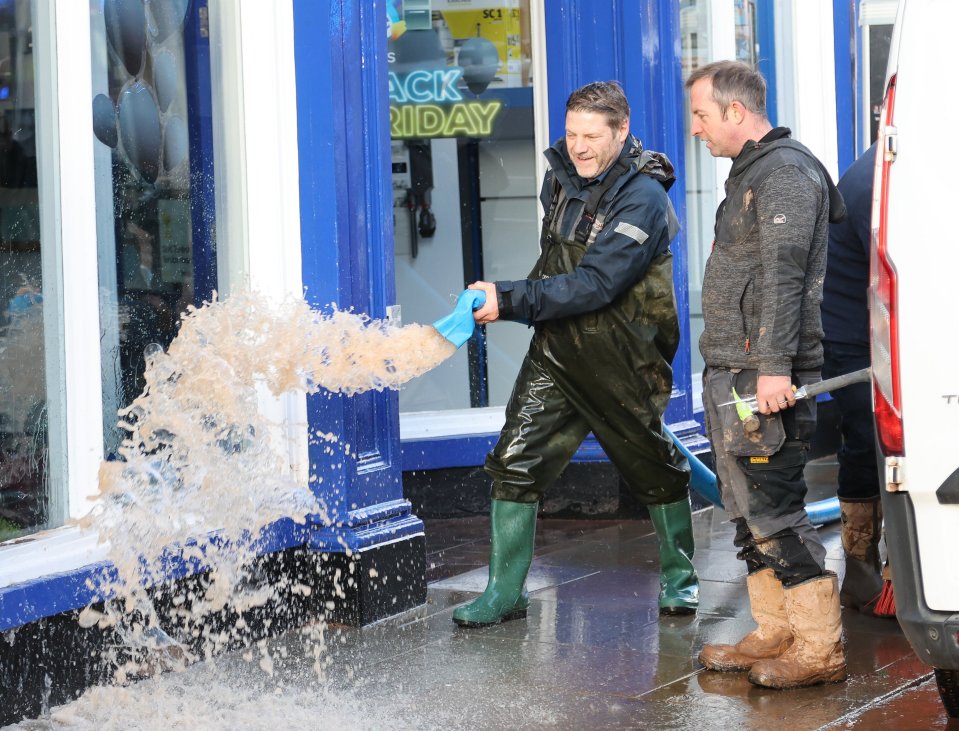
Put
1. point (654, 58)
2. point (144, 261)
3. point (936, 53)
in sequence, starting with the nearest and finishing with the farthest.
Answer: point (936, 53) < point (144, 261) < point (654, 58)

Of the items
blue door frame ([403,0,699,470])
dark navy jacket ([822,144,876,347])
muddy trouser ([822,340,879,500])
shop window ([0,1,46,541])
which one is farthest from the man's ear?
blue door frame ([403,0,699,470])

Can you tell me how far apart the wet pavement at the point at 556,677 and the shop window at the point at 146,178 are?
105cm

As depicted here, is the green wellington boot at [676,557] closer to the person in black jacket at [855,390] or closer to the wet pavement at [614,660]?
the wet pavement at [614,660]

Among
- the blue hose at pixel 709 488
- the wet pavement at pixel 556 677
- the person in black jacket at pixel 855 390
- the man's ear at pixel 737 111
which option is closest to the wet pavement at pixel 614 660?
the wet pavement at pixel 556 677

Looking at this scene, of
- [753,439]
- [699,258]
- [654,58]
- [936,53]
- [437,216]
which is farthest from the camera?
[699,258]

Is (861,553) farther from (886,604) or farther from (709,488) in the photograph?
(709,488)

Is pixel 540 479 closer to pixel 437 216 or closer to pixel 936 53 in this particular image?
pixel 936 53

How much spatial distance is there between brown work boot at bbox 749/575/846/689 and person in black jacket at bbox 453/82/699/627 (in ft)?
3.18

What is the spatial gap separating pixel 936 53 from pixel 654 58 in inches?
173

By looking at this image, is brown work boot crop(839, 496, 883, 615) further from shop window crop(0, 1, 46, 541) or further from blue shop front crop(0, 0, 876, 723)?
shop window crop(0, 1, 46, 541)

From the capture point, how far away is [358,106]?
5508 millimetres

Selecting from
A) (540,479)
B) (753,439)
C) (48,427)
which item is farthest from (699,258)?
(48,427)

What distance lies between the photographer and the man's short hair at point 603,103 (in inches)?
202

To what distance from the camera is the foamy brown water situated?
4680 millimetres
